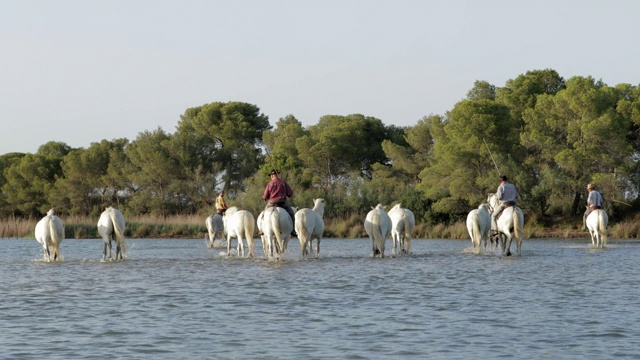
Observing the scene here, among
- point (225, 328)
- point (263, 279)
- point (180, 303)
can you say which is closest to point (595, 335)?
point (225, 328)

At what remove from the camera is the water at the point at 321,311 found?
947 centimetres

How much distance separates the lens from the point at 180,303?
12.9 m

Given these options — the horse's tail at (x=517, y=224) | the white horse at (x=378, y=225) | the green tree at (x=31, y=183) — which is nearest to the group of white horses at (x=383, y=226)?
the white horse at (x=378, y=225)

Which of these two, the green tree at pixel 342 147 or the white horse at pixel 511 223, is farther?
the green tree at pixel 342 147

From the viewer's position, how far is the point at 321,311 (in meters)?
12.1

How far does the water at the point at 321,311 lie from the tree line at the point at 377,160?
15458 millimetres

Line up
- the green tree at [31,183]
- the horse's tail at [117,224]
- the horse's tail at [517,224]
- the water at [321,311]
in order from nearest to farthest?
the water at [321,311], the horse's tail at [117,224], the horse's tail at [517,224], the green tree at [31,183]

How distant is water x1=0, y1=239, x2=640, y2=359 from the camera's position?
373 inches

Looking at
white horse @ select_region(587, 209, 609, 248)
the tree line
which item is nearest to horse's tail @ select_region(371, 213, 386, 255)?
white horse @ select_region(587, 209, 609, 248)

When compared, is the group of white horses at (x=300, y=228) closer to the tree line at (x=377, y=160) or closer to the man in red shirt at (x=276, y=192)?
the man in red shirt at (x=276, y=192)

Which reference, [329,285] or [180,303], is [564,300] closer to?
[329,285]

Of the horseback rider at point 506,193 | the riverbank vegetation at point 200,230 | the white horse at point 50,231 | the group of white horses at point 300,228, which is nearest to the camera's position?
the group of white horses at point 300,228

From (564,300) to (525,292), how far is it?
3.20 feet

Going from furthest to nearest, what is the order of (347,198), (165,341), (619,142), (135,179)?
(135,179), (347,198), (619,142), (165,341)
